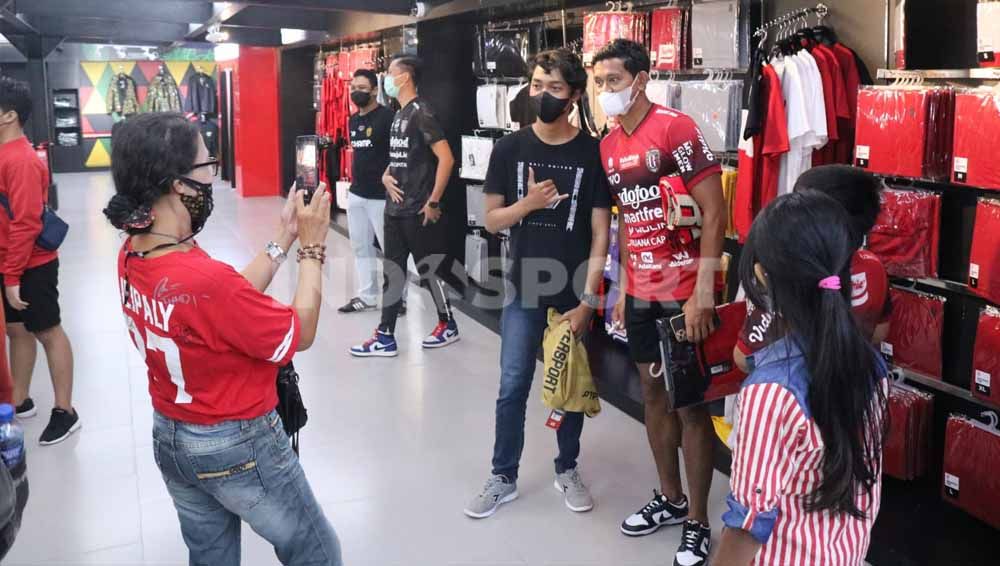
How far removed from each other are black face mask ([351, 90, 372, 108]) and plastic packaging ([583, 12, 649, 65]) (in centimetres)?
164

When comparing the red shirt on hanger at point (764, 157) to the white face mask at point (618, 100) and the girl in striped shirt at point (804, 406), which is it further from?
the girl in striped shirt at point (804, 406)

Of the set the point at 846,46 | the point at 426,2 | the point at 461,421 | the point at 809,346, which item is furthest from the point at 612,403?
the point at 426,2

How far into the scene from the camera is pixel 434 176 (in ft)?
18.6

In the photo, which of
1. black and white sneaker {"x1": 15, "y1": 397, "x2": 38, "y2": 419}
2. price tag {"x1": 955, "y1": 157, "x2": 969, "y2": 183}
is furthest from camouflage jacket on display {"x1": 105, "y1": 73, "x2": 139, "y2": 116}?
price tag {"x1": 955, "y1": 157, "x2": 969, "y2": 183}

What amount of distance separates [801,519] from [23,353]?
154 inches

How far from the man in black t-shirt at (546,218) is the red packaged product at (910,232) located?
3.81 ft

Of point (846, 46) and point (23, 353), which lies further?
point (23, 353)

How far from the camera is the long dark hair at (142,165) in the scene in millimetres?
1820

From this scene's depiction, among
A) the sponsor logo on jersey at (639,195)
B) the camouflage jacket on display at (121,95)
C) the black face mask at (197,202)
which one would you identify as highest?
the camouflage jacket on display at (121,95)

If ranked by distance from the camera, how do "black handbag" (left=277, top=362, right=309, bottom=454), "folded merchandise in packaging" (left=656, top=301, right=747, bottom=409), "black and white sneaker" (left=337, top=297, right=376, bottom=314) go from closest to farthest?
"black handbag" (left=277, top=362, right=309, bottom=454) < "folded merchandise in packaging" (left=656, top=301, right=747, bottom=409) < "black and white sneaker" (left=337, top=297, right=376, bottom=314)

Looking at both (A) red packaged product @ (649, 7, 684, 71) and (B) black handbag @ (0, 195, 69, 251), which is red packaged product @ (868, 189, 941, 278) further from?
(B) black handbag @ (0, 195, 69, 251)

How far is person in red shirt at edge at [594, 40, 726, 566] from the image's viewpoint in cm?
290

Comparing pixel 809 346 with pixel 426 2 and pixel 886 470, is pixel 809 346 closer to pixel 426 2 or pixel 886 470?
pixel 886 470

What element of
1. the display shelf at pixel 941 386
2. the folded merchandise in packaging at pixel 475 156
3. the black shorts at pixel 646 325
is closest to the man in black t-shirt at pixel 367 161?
the folded merchandise in packaging at pixel 475 156
